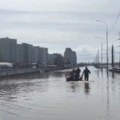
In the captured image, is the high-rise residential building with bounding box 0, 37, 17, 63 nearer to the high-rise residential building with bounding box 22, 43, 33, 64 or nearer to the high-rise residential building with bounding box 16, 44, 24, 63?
the high-rise residential building with bounding box 16, 44, 24, 63

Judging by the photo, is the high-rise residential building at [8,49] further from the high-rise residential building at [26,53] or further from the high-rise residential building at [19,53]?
the high-rise residential building at [26,53]

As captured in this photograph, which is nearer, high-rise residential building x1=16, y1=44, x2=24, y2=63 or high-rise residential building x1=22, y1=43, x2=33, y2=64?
high-rise residential building x1=16, y1=44, x2=24, y2=63

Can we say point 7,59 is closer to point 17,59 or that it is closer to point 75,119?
point 17,59

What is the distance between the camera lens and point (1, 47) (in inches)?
6580

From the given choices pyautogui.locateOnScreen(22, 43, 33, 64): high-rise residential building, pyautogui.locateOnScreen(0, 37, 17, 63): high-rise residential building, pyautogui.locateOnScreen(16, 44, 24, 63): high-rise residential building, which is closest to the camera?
pyautogui.locateOnScreen(0, 37, 17, 63): high-rise residential building

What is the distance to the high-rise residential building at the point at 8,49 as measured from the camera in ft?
540

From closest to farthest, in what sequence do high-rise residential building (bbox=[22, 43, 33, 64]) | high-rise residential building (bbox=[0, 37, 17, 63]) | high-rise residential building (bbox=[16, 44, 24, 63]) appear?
high-rise residential building (bbox=[0, 37, 17, 63]), high-rise residential building (bbox=[16, 44, 24, 63]), high-rise residential building (bbox=[22, 43, 33, 64])

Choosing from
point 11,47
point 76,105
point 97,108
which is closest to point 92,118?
point 97,108

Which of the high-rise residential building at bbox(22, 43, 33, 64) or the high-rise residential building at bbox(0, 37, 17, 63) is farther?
the high-rise residential building at bbox(22, 43, 33, 64)

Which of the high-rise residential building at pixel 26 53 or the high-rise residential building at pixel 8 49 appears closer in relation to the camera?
the high-rise residential building at pixel 8 49

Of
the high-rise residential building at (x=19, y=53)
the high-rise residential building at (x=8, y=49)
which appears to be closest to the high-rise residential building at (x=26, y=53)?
the high-rise residential building at (x=19, y=53)

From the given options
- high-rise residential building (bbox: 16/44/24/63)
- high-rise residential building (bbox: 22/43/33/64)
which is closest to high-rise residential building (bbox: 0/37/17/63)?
high-rise residential building (bbox: 16/44/24/63)

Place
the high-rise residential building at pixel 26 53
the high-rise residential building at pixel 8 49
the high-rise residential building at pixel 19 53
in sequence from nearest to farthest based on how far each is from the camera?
the high-rise residential building at pixel 8 49, the high-rise residential building at pixel 19 53, the high-rise residential building at pixel 26 53

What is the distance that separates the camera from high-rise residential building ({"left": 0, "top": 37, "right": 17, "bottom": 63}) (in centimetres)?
16462
